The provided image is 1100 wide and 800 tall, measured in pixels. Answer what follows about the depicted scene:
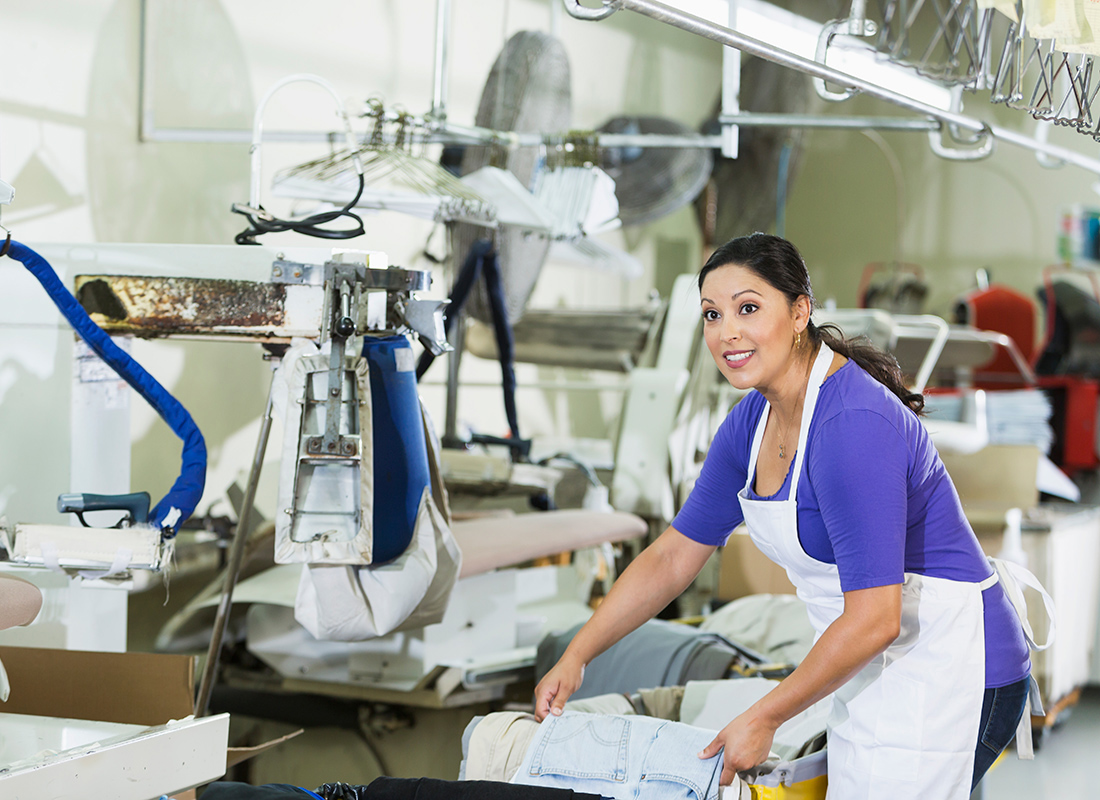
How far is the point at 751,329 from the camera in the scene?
1657 mm

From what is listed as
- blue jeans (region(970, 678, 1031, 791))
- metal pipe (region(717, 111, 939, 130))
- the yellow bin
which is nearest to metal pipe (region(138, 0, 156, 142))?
metal pipe (region(717, 111, 939, 130))

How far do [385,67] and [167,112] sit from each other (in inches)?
48.5

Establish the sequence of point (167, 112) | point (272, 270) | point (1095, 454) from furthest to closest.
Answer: point (1095, 454), point (167, 112), point (272, 270)

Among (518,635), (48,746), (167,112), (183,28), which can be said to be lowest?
(518,635)

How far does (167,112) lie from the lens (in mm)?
3320

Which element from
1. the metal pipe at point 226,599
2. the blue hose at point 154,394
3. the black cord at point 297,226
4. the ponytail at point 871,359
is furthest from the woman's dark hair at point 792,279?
the metal pipe at point 226,599

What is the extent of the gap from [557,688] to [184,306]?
97 cm

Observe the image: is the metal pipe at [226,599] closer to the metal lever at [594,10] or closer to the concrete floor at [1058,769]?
the metal lever at [594,10]

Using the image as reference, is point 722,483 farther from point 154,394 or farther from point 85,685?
point 85,685

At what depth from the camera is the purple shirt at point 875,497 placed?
152 cm

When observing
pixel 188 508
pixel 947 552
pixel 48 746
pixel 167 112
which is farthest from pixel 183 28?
pixel 947 552

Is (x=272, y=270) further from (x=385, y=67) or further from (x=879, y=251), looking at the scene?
(x=879, y=251)

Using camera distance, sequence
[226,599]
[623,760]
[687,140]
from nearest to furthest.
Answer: [623,760], [226,599], [687,140]

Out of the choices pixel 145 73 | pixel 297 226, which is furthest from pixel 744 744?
pixel 145 73
